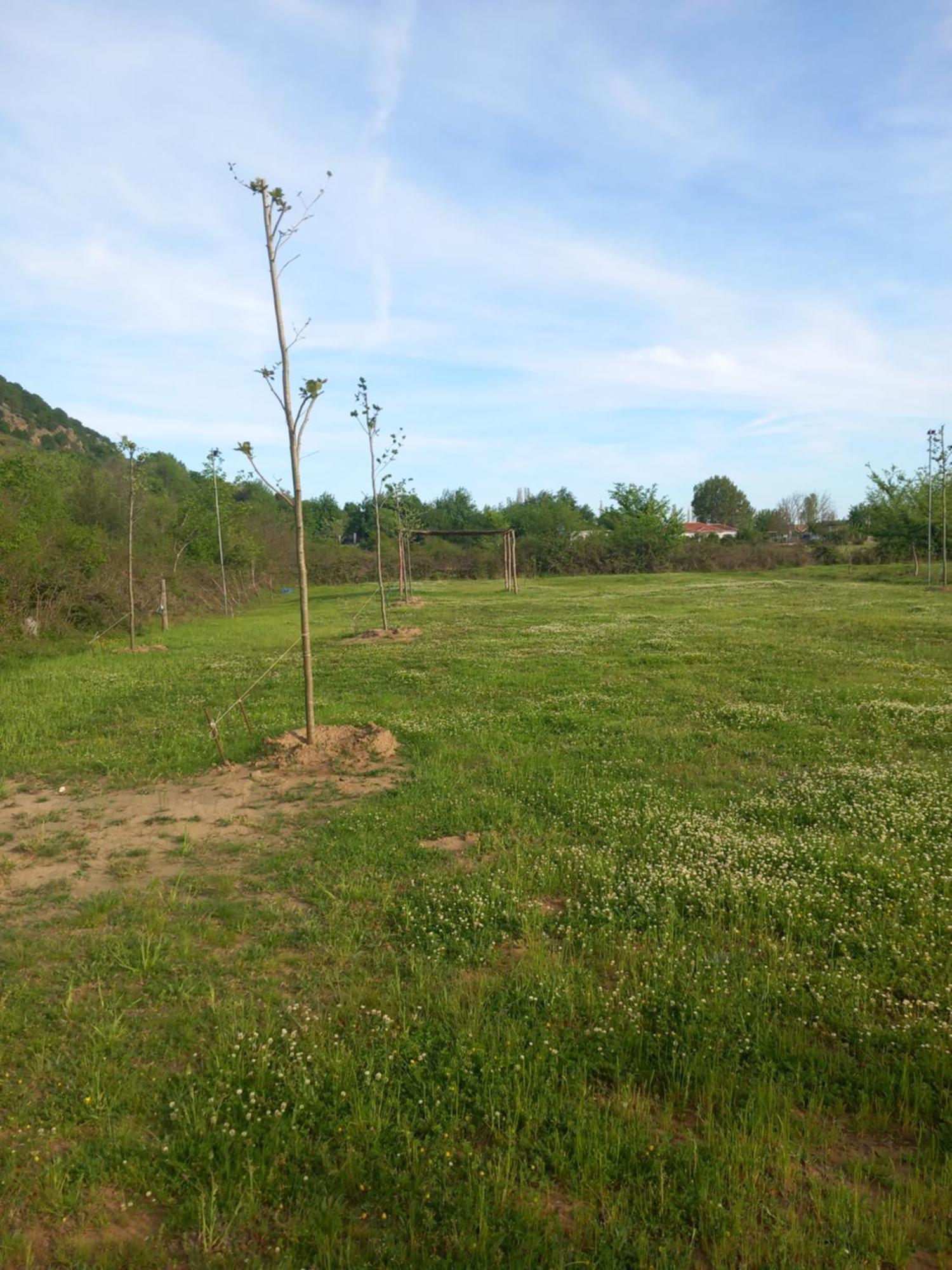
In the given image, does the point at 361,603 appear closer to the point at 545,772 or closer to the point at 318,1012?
the point at 545,772

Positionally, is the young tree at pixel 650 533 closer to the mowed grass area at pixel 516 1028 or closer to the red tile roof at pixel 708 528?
the red tile roof at pixel 708 528

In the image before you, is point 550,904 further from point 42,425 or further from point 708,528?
point 708,528

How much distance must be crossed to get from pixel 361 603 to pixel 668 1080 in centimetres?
3303

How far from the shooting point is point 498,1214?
10.1 feet

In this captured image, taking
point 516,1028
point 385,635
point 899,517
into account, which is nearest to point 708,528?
point 899,517

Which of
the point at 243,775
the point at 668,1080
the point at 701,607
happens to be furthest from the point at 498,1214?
the point at 701,607

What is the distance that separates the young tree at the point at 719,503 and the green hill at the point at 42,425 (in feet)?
307

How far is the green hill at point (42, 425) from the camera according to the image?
8331 centimetres

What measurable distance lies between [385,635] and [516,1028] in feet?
61.7

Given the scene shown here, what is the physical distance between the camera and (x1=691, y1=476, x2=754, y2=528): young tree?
13438cm

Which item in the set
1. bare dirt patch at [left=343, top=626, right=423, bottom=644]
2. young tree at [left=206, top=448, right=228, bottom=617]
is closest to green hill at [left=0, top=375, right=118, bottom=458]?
young tree at [left=206, top=448, right=228, bottom=617]

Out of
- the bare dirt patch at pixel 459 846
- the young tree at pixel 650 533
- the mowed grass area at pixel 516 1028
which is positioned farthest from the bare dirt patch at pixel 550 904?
the young tree at pixel 650 533

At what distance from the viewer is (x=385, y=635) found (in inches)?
891

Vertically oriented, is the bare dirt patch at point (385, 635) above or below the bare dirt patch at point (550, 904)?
above
